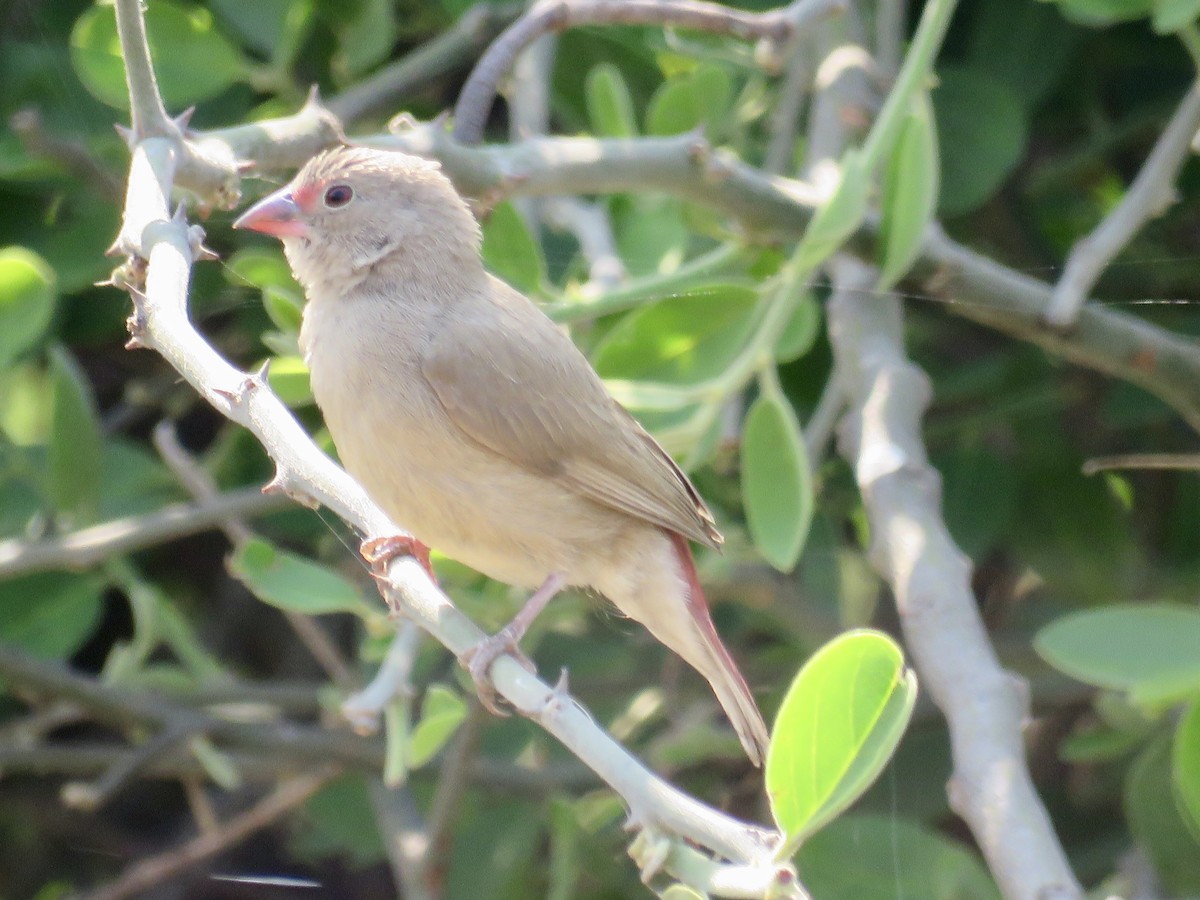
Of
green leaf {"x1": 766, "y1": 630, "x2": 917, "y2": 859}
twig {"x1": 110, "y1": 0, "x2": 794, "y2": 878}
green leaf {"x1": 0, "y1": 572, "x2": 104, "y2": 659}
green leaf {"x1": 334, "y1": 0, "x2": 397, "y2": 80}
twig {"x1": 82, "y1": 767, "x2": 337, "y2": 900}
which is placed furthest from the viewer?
twig {"x1": 82, "y1": 767, "x2": 337, "y2": 900}

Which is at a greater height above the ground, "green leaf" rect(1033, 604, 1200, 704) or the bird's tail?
"green leaf" rect(1033, 604, 1200, 704)

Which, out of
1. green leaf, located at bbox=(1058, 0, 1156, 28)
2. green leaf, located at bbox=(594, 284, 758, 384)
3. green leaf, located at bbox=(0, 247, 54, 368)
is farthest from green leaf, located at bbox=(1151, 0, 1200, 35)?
green leaf, located at bbox=(0, 247, 54, 368)

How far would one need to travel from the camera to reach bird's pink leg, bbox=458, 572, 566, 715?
2.11 metres

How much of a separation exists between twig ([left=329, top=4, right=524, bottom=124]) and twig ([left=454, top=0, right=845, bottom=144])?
29.2 inches

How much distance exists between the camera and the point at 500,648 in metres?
2.32

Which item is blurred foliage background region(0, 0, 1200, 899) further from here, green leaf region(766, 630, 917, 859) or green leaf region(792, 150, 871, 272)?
green leaf region(766, 630, 917, 859)

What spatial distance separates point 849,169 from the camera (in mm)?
2643

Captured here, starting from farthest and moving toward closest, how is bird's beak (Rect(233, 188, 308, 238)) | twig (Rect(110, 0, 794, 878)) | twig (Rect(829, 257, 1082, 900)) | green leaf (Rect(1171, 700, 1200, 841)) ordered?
bird's beak (Rect(233, 188, 308, 238)) → green leaf (Rect(1171, 700, 1200, 841)) → twig (Rect(829, 257, 1082, 900)) → twig (Rect(110, 0, 794, 878))

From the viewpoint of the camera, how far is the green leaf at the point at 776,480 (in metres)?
2.68

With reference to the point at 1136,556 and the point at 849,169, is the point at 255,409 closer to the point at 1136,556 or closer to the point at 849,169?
the point at 849,169

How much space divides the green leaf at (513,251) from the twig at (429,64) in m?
0.50

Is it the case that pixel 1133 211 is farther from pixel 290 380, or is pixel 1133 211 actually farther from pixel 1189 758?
pixel 290 380

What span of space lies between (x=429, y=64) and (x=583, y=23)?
0.92 meters

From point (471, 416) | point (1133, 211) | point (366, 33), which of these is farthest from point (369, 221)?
point (1133, 211)
